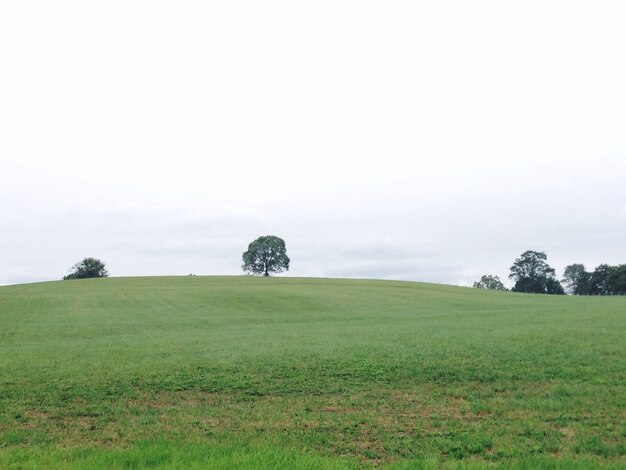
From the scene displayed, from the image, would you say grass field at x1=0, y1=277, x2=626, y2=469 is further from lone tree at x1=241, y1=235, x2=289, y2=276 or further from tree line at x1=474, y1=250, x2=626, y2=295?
tree line at x1=474, y1=250, x2=626, y2=295

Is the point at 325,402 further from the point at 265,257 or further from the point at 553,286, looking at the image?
the point at 553,286

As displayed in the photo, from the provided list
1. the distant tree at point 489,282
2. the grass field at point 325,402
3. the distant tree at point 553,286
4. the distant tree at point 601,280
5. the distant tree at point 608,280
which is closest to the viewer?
the grass field at point 325,402

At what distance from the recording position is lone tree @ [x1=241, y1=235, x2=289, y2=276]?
413 ft

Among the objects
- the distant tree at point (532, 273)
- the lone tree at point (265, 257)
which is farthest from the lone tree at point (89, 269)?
the distant tree at point (532, 273)

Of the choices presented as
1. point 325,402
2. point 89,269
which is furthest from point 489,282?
point 325,402

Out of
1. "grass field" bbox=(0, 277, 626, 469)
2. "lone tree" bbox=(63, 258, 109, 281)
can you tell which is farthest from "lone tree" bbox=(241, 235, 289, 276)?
"grass field" bbox=(0, 277, 626, 469)

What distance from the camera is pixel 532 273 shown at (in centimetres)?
13838

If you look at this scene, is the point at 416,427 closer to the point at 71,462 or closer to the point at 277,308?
the point at 71,462

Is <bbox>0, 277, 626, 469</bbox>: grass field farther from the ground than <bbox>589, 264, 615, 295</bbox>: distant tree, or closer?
closer

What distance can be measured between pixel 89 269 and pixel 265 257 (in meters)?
52.0

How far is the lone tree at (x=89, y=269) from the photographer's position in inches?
5482

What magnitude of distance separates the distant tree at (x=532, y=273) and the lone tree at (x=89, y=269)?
113 metres

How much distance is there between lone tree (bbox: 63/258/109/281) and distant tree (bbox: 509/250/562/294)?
11301cm

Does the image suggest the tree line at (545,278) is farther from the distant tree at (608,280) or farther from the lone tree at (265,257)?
the lone tree at (265,257)
